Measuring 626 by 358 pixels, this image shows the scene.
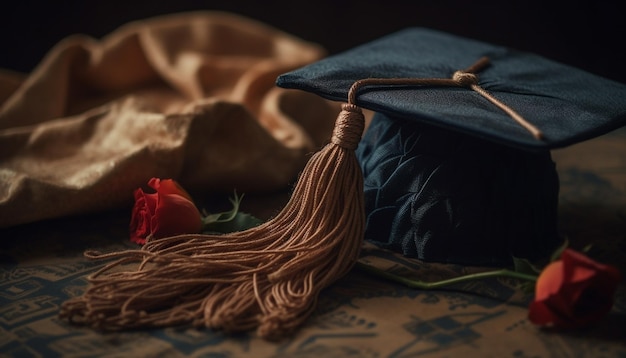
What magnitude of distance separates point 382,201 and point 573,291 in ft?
0.99

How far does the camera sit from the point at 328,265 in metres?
0.90

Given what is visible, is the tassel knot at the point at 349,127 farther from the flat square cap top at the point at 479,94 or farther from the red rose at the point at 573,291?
the red rose at the point at 573,291

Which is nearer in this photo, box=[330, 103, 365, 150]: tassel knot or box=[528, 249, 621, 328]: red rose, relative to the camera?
box=[528, 249, 621, 328]: red rose

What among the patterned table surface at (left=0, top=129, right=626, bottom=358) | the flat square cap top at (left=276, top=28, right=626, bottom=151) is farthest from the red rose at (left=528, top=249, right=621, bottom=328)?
A: the flat square cap top at (left=276, top=28, right=626, bottom=151)

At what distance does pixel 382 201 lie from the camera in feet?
3.27

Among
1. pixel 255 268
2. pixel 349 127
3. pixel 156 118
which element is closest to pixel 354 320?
pixel 255 268

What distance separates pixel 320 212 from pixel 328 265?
0.06m

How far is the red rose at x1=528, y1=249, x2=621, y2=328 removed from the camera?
2.47ft

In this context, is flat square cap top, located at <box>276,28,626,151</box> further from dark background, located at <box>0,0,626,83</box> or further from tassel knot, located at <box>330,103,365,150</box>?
dark background, located at <box>0,0,626,83</box>

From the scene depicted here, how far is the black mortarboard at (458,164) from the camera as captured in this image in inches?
36.2

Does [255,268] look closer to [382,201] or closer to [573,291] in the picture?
[382,201]

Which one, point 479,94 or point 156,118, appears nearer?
point 479,94

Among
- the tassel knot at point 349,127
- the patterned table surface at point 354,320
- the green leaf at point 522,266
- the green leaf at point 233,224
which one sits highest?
the tassel knot at point 349,127

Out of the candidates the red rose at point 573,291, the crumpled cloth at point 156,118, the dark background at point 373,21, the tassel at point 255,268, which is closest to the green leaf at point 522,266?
the red rose at point 573,291
